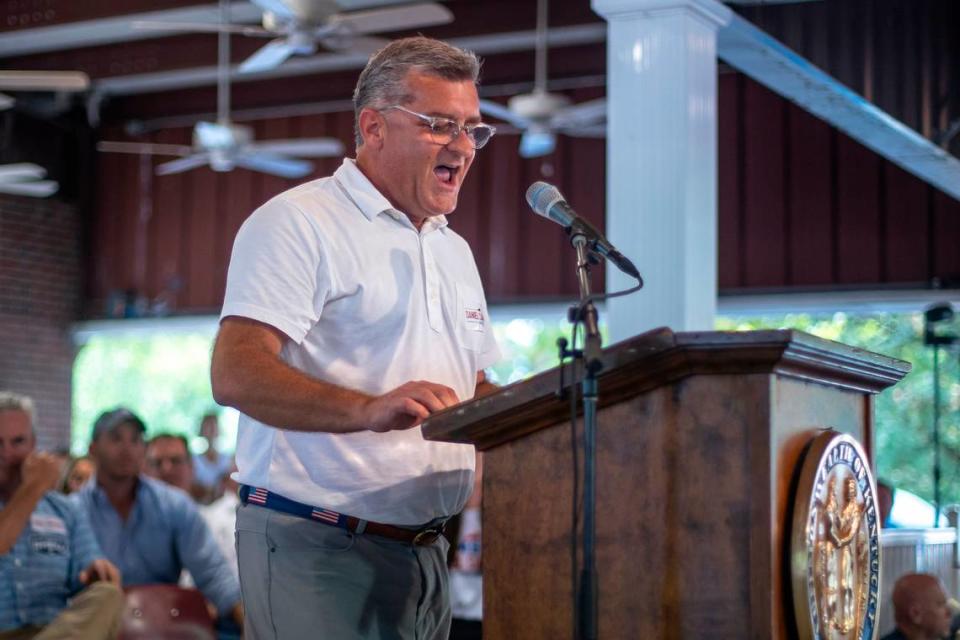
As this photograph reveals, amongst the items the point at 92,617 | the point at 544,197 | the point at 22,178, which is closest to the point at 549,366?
the point at 22,178

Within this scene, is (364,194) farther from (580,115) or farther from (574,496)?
(580,115)

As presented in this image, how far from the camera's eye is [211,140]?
9922mm

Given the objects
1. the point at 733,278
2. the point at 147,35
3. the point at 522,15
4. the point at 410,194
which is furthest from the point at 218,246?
the point at 410,194

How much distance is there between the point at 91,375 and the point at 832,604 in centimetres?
2332

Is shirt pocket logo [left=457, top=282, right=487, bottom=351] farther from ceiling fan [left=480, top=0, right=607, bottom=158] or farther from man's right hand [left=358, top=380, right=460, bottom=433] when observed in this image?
ceiling fan [left=480, top=0, right=607, bottom=158]

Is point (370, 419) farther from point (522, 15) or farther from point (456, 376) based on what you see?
point (522, 15)

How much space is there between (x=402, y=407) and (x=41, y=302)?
11234mm

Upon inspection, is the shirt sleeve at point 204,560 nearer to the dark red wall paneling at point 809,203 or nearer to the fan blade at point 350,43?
the fan blade at point 350,43

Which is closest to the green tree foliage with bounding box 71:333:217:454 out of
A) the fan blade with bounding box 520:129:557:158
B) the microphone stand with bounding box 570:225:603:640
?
the fan blade with bounding box 520:129:557:158

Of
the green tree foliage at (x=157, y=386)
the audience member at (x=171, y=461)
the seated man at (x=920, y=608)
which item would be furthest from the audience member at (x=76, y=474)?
the green tree foliage at (x=157, y=386)

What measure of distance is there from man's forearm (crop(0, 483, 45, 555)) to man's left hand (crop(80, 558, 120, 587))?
0.26 meters

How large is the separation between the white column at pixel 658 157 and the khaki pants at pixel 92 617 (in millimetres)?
2027

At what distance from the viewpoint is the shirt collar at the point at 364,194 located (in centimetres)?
215

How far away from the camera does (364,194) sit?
216 cm
